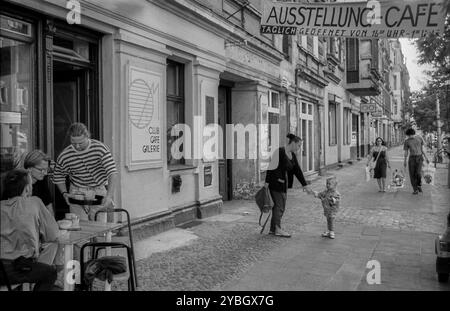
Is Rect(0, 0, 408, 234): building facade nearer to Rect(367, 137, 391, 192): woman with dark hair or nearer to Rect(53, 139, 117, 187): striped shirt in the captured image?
Rect(53, 139, 117, 187): striped shirt

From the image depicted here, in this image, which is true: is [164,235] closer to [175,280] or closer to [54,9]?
[175,280]

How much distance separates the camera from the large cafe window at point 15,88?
17.0 ft

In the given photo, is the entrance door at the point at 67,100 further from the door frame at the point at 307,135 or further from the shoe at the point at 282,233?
the door frame at the point at 307,135

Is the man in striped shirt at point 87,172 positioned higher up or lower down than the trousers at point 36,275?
higher up

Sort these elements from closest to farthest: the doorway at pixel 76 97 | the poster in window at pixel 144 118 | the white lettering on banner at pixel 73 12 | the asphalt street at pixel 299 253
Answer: the asphalt street at pixel 299 253 < the white lettering on banner at pixel 73 12 < the doorway at pixel 76 97 < the poster in window at pixel 144 118

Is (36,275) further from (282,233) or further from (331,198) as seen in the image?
(331,198)

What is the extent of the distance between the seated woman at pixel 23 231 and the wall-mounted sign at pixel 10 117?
1509 millimetres

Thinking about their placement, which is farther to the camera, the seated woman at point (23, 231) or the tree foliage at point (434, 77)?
the tree foliage at point (434, 77)

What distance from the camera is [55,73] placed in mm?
6652

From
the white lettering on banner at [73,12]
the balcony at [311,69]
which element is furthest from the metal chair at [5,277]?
the balcony at [311,69]

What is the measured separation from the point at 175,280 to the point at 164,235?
88.1 inches

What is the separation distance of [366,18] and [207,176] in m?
4.07

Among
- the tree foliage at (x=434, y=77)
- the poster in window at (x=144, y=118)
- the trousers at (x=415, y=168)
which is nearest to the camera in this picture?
the poster in window at (x=144, y=118)

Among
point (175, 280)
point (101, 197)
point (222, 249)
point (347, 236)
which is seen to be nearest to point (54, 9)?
point (101, 197)
